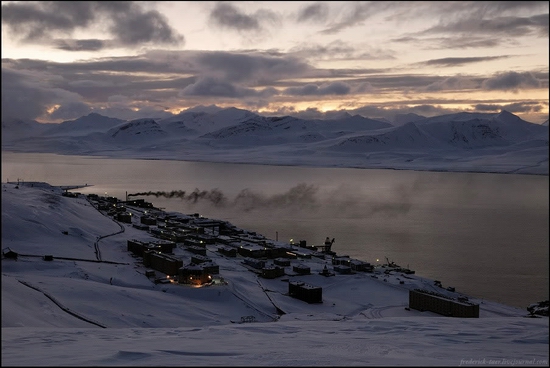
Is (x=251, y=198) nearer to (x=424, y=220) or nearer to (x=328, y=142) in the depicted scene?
(x=424, y=220)

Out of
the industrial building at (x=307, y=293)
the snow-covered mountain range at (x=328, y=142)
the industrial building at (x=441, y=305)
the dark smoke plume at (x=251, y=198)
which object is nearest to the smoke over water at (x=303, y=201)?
the dark smoke plume at (x=251, y=198)

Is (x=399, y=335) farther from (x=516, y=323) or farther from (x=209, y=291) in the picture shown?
(x=209, y=291)

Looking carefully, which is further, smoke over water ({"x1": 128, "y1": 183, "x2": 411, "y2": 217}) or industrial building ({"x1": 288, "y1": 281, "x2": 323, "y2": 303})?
smoke over water ({"x1": 128, "y1": 183, "x2": 411, "y2": 217})

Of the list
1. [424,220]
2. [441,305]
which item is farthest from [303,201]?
[441,305]

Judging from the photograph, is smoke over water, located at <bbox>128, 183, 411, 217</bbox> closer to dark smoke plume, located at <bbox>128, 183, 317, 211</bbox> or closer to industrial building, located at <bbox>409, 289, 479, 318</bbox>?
dark smoke plume, located at <bbox>128, 183, 317, 211</bbox>

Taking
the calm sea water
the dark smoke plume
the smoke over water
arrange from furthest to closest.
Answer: the dark smoke plume, the smoke over water, the calm sea water

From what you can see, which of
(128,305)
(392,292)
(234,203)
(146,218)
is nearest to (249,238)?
(146,218)

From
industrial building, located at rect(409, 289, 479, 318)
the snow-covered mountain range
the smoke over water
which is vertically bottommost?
industrial building, located at rect(409, 289, 479, 318)

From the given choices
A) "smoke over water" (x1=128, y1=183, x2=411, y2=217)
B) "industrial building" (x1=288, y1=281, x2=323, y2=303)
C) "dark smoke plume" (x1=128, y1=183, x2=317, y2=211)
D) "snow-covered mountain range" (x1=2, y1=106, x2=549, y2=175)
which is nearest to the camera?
"industrial building" (x1=288, y1=281, x2=323, y2=303)

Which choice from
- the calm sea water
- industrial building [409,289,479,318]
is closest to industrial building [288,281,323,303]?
industrial building [409,289,479,318]
